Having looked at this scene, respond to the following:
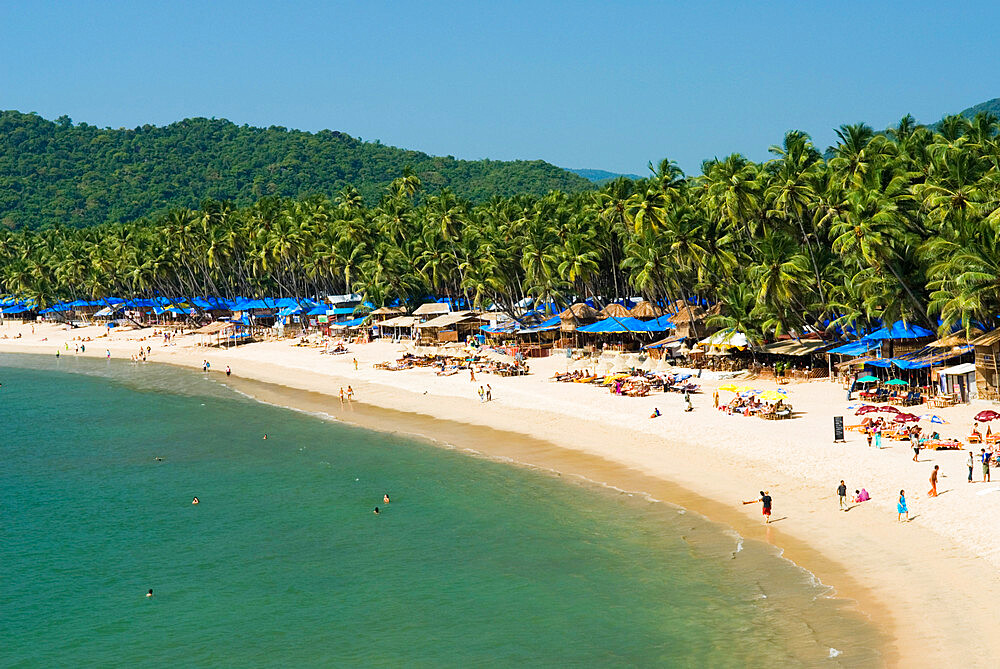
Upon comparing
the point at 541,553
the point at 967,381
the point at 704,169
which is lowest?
the point at 541,553

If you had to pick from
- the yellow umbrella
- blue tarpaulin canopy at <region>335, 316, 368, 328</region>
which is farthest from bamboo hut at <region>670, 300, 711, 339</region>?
blue tarpaulin canopy at <region>335, 316, 368, 328</region>

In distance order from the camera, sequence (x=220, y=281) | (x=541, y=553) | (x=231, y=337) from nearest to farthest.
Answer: (x=541, y=553)
(x=231, y=337)
(x=220, y=281)

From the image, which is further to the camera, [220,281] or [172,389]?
[220,281]

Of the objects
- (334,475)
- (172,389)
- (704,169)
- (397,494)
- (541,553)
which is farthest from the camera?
(172,389)

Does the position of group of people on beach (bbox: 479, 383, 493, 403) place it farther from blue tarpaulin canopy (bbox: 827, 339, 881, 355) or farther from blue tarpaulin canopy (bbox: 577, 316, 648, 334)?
blue tarpaulin canopy (bbox: 827, 339, 881, 355)

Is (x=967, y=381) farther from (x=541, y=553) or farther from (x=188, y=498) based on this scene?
(x=188, y=498)

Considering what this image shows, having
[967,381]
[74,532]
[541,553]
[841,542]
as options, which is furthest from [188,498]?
[967,381]
